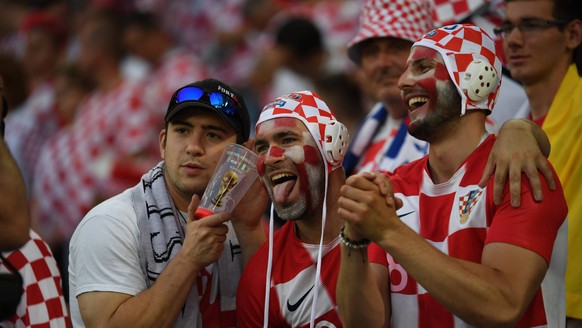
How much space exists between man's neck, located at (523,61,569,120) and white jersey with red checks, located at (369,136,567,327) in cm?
133

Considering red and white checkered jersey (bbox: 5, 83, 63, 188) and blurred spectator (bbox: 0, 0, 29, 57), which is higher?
blurred spectator (bbox: 0, 0, 29, 57)

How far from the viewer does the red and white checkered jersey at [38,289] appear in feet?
17.3

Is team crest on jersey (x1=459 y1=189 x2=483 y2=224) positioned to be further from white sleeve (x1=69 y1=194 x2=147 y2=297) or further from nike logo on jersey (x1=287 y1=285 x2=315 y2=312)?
white sleeve (x1=69 y1=194 x2=147 y2=297)

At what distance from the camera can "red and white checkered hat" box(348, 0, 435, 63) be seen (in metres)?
6.75

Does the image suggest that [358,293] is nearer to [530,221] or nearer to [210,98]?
[530,221]

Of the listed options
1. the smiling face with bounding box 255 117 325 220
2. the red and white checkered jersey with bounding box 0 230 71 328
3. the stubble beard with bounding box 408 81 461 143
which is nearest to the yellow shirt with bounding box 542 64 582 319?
the stubble beard with bounding box 408 81 461 143

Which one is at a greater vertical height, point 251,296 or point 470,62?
point 470,62

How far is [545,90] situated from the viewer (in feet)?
19.7

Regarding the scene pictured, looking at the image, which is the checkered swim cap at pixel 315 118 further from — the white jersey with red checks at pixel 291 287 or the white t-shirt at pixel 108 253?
the white t-shirt at pixel 108 253

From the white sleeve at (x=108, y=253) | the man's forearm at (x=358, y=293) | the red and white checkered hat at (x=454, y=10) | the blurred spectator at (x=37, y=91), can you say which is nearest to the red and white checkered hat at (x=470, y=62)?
the man's forearm at (x=358, y=293)

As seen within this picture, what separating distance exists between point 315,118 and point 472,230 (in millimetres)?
1018

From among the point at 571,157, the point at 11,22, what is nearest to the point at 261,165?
the point at 571,157

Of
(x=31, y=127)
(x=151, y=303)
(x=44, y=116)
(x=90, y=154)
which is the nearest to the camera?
(x=151, y=303)

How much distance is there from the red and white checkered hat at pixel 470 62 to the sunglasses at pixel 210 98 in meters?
1.04
